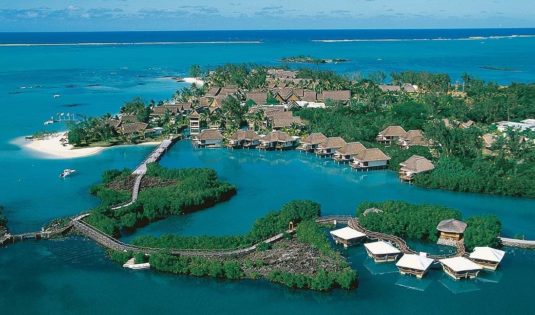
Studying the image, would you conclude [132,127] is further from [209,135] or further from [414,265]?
[414,265]

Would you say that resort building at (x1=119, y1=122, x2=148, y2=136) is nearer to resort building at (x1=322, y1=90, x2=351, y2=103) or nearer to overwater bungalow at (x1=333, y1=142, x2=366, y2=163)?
overwater bungalow at (x1=333, y1=142, x2=366, y2=163)

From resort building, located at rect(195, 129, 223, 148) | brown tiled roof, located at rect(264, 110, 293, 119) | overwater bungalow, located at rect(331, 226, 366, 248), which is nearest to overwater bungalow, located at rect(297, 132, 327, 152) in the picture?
brown tiled roof, located at rect(264, 110, 293, 119)

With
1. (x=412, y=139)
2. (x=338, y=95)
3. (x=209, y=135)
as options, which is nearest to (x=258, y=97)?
(x=338, y=95)

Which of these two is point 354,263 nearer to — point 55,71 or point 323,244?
point 323,244

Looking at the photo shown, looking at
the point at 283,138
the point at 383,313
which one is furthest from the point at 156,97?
the point at 383,313

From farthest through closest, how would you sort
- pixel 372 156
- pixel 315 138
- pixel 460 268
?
1. pixel 315 138
2. pixel 372 156
3. pixel 460 268
